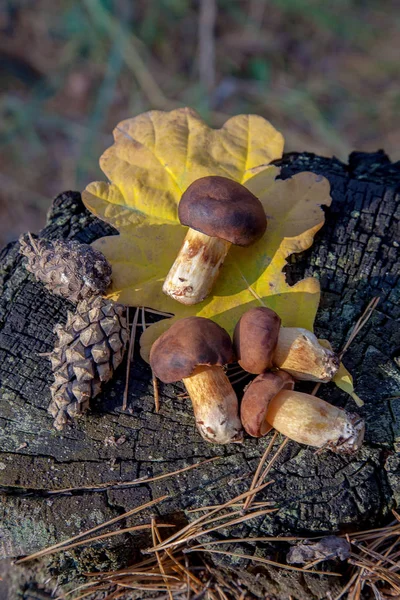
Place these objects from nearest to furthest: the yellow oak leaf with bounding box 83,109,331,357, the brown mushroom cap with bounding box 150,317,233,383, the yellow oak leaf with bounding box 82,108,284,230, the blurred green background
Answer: the brown mushroom cap with bounding box 150,317,233,383
the yellow oak leaf with bounding box 83,109,331,357
the yellow oak leaf with bounding box 82,108,284,230
the blurred green background

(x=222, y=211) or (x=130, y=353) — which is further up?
(x=222, y=211)

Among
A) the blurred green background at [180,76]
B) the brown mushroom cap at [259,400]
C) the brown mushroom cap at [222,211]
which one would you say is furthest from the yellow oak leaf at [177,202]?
the blurred green background at [180,76]

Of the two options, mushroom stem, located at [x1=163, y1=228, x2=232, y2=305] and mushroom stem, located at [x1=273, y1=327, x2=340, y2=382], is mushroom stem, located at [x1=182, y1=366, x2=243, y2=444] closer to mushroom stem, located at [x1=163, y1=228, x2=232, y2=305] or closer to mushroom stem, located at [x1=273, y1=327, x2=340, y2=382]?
mushroom stem, located at [x1=273, y1=327, x2=340, y2=382]

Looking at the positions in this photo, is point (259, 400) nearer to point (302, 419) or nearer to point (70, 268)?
point (302, 419)

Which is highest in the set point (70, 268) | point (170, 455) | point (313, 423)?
point (70, 268)

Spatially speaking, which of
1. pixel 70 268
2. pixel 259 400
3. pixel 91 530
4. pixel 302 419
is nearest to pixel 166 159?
pixel 70 268

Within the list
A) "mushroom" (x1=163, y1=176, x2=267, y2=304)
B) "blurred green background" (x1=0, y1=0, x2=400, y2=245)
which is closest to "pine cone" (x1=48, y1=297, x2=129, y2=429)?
"mushroom" (x1=163, y1=176, x2=267, y2=304)

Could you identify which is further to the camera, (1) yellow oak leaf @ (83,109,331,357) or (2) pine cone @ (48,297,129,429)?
(1) yellow oak leaf @ (83,109,331,357)

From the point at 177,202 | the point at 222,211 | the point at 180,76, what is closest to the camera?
the point at 222,211

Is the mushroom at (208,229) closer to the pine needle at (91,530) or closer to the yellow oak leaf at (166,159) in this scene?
the yellow oak leaf at (166,159)
